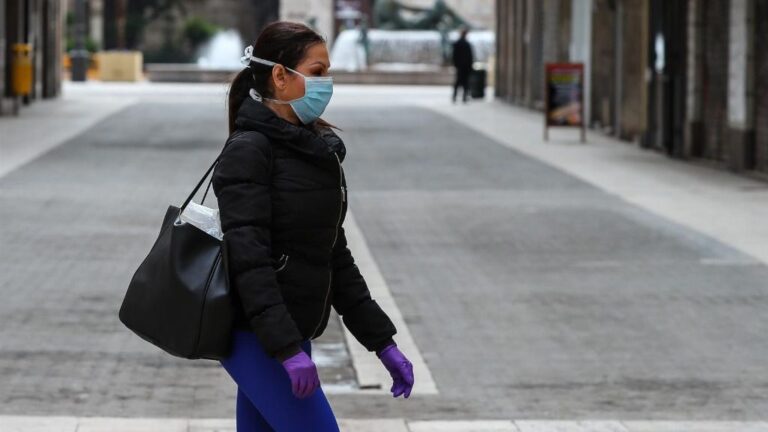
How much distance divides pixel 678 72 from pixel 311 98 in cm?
2120

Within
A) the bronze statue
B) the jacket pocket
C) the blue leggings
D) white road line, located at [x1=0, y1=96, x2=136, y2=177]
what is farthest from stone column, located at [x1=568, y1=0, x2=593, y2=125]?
the bronze statue

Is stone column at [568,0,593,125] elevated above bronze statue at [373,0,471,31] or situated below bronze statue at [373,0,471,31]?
below

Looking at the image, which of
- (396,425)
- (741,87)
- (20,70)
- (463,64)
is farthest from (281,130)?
(463,64)

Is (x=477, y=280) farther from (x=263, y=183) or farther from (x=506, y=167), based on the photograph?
(x=506, y=167)

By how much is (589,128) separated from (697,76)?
883 cm

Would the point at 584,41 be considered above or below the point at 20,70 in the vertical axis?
above

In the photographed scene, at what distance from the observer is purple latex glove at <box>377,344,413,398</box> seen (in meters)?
4.71

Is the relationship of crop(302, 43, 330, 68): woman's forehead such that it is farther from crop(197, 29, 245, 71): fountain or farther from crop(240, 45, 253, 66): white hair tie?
crop(197, 29, 245, 71): fountain

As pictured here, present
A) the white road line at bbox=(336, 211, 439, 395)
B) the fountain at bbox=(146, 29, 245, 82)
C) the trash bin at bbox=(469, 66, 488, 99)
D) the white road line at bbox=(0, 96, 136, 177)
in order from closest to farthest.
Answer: the white road line at bbox=(336, 211, 439, 395) < the white road line at bbox=(0, 96, 136, 177) < the trash bin at bbox=(469, 66, 488, 99) < the fountain at bbox=(146, 29, 245, 82)

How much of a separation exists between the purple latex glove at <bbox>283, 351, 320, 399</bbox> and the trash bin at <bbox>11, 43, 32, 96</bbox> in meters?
30.9

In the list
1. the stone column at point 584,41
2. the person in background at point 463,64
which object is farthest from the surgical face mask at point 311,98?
the person in background at point 463,64

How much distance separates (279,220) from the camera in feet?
14.9

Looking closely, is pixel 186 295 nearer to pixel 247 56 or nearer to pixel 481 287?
pixel 247 56

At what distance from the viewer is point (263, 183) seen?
4473 mm
